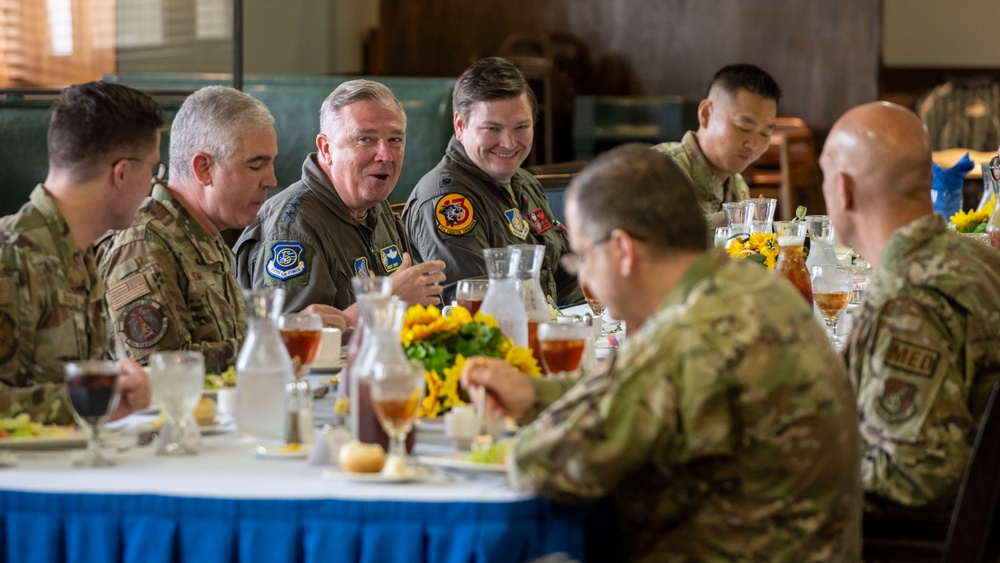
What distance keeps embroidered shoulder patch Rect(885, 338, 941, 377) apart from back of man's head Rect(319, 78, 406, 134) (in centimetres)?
192

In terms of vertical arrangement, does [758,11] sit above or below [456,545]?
above

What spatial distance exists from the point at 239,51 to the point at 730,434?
3759 millimetres

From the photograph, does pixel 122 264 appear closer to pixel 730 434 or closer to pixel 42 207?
pixel 42 207

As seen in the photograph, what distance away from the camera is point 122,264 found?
2.89 metres

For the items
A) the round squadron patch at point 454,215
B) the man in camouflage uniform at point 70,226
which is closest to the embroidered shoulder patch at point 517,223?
the round squadron patch at point 454,215

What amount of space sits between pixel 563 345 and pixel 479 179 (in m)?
2.17

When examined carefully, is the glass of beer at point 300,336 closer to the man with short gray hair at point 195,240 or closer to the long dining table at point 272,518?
the long dining table at point 272,518

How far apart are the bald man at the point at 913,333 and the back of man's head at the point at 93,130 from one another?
1.29 metres

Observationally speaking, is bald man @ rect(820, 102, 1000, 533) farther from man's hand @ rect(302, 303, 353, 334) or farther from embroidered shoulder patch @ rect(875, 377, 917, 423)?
man's hand @ rect(302, 303, 353, 334)

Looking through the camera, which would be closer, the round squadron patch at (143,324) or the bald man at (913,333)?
the bald man at (913,333)

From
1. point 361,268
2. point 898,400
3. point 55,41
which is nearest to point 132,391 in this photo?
point 898,400

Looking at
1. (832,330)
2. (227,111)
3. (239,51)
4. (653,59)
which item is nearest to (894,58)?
(653,59)

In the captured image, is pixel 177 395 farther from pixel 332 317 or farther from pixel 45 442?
pixel 332 317

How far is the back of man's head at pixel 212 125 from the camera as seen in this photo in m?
3.08
